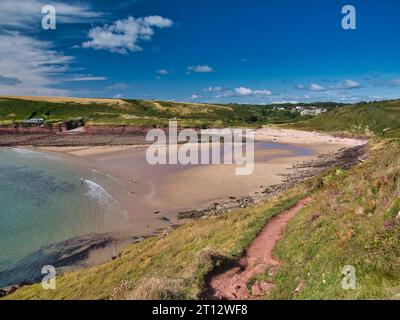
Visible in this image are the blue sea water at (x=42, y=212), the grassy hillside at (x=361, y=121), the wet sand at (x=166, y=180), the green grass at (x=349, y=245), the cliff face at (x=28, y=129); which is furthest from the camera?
the cliff face at (x=28, y=129)

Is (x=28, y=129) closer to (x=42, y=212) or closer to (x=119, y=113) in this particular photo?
(x=119, y=113)

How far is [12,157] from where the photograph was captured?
2936 inches

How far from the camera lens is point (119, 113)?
143000 millimetres

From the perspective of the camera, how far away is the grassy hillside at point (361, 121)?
98.7 meters

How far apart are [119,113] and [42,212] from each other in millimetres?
112248

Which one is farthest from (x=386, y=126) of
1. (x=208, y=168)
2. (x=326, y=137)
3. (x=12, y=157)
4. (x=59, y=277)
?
(x=59, y=277)

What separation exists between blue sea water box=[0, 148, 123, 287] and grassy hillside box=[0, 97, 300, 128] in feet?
201

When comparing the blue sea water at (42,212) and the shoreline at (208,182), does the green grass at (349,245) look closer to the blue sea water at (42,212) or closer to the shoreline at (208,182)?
the shoreline at (208,182)

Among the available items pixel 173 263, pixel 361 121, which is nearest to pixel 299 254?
pixel 173 263

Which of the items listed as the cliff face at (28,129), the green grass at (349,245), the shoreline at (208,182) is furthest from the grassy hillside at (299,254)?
the cliff face at (28,129)

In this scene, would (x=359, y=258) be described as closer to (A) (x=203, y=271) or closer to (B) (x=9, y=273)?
(A) (x=203, y=271)

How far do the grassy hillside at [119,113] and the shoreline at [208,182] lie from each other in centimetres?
2829

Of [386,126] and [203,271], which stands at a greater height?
[386,126]
